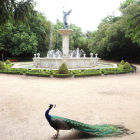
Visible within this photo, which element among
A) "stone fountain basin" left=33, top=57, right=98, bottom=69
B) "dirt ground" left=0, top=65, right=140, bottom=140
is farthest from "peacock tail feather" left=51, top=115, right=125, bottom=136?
"stone fountain basin" left=33, top=57, right=98, bottom=69

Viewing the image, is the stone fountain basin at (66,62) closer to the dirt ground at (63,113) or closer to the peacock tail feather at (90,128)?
the dirt ground at (63,113)

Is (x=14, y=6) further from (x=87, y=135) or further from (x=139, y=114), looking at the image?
(x=139, y=114)

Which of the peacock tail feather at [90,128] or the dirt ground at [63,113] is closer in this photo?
the peacock tail feather at [90,128]

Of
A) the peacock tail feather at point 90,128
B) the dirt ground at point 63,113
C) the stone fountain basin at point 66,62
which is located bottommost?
the dirt ground at point 63,113

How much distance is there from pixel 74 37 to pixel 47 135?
1825 inches

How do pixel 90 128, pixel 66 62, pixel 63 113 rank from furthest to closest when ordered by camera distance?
pixel 66 62 < pixel 63 113 < pixel 90 128

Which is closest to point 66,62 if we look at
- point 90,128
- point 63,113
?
point 63,113

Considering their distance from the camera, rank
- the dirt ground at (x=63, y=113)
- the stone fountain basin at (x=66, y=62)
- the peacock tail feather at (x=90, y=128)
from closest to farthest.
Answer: the peacock tail feather at (x=90, y=128)
the dirt ground at (x=63, y=113)
the stone fountain basin at (x=66, y=62)

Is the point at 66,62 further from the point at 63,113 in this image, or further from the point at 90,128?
the point at 90,128

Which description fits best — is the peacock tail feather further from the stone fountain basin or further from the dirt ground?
the stone fountain basin

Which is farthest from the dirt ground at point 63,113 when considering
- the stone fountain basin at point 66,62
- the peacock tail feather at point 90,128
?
the stone fountain basin at point 66,62

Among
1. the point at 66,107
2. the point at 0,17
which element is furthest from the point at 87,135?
the point at 0,17

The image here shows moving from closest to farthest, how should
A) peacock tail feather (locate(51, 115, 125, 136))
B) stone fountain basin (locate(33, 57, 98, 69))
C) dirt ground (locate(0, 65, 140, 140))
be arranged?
peacock tail feather (locate(51, 115, 125, 136)) → dirt ground (locate(0, 65, 140, 140)) → stone fountain basin (locate(33, 57, 98, 69))

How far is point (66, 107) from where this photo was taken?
557 centimetres
